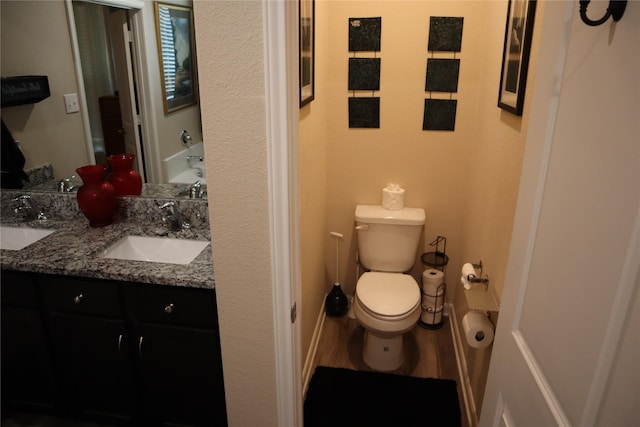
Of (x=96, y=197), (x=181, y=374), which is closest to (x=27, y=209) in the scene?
(x=96, y=197)

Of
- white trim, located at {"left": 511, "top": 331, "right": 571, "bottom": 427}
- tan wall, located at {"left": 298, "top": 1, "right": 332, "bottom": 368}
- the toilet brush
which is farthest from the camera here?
the toilet brush

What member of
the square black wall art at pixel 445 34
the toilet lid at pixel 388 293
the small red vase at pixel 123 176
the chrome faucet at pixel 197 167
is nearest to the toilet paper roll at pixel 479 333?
the toilet lid at pixel 388 293

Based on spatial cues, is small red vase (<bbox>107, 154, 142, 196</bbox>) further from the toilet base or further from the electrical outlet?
the toilet base

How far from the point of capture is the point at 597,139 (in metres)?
0.76

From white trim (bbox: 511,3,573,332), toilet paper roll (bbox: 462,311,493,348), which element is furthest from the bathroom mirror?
white trim (bbox: 511,3,573,332)

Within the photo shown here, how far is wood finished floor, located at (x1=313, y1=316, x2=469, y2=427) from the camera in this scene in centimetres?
241

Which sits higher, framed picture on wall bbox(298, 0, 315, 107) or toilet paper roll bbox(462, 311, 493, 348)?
framed picture on wall bbox(298, 0, 315, 107)

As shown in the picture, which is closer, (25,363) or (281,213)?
(281,213)

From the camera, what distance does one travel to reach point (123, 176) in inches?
82.0

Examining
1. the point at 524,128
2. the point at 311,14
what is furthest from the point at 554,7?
the point at 311,14

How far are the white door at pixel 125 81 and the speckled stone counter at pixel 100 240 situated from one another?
0.27 m

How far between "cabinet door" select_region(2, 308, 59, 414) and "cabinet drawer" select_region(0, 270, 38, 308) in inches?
1.3

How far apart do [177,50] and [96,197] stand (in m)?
0.75

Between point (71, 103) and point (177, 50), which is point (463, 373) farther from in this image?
point (71, 103)
